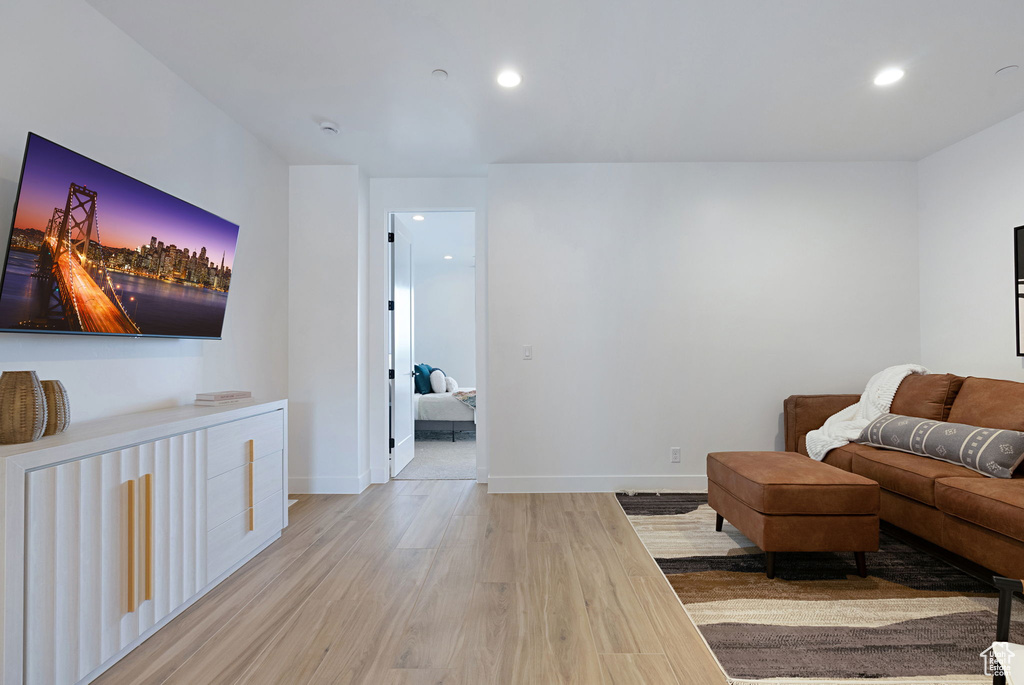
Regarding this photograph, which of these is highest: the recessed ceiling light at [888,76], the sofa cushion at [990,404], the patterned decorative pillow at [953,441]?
the recessed ceiling light at [888,76]

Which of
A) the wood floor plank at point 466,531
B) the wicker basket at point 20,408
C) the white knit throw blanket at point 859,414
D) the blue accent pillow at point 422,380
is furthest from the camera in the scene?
the blue accent pillow at point 422,380

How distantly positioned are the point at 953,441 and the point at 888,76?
2.06 metres

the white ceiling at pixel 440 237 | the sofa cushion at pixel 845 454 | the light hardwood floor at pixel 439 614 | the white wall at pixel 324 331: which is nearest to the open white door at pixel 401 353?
the white ceiling at pixel 440 237

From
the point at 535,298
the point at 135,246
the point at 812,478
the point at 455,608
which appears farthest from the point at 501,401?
the point at 135,246

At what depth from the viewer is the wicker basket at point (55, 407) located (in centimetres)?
177

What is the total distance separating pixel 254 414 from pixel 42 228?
4.41 ft

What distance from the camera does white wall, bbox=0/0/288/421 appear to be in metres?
1.90

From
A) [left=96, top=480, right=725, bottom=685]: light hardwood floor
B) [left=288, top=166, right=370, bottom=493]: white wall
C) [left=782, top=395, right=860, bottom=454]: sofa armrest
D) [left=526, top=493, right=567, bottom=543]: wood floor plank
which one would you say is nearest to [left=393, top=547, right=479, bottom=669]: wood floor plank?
[left=96, top=480, right=725, bottom=685]: light hardwood floor

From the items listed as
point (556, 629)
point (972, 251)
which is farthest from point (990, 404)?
point (556, 629)

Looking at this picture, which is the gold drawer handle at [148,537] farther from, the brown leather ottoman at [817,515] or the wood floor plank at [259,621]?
the brown leather ottoman at [817,515]

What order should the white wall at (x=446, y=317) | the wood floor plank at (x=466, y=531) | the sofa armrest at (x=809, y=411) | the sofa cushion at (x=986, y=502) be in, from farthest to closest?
1. the white wall at (x=446, y=317)
2. the sofa armrest at (x=809, y=411)
3. the wood floor plank at (x=466, y=531)
4. the sofa cushion at (x=986, y=502)

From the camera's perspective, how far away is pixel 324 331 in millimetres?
4148

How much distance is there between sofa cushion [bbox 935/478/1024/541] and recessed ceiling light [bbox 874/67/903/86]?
2.18 meters

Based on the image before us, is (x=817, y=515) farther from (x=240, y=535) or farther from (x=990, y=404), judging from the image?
(x=240, y=535)
